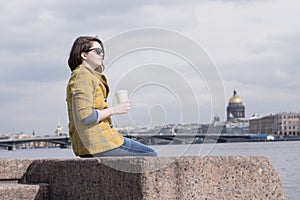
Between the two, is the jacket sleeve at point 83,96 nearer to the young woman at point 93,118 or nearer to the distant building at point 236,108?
the young woman at point 93,118

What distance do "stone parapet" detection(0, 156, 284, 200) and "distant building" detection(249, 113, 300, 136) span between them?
380 ft

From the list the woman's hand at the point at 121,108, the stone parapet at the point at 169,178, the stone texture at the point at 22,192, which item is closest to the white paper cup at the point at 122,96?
the woman's hand at the point at 121,108

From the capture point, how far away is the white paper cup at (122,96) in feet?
9.62

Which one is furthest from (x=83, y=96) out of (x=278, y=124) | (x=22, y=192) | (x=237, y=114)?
(x=237, y=114)

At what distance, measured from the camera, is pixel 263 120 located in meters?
126

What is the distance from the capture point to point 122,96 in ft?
9.66

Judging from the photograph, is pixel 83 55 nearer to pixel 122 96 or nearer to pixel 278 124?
pixel 122 96

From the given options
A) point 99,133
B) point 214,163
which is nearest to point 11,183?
point 99,133

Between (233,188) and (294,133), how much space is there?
122m

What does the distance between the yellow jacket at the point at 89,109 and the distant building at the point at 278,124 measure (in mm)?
115791

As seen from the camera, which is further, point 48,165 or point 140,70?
point 48,165

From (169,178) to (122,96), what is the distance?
47 centimetres

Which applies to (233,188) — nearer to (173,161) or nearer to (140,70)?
Result: (173,161)

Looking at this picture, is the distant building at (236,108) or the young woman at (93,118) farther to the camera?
the distant building at (236,108)
